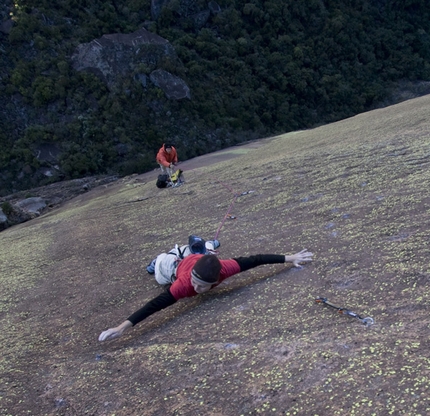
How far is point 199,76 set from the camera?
37.2m

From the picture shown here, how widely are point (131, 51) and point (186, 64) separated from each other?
202 inches

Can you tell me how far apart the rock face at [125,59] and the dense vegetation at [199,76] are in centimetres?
68

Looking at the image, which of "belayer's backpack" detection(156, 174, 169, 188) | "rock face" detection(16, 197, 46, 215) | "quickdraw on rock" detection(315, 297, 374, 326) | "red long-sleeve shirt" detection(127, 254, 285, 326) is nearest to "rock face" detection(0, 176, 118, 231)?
"rock face" detection(16, 197, 46, 215)

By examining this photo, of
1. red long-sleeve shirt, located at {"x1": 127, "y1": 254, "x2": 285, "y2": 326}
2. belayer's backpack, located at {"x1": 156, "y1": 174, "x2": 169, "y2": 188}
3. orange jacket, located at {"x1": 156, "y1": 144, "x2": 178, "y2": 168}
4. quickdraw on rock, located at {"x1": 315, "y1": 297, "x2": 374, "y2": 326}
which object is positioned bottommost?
quickdraw on rock, located at {"x1": 315, "y1": 297, "x2": 374, "y2": 326}

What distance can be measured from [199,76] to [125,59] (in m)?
6.75

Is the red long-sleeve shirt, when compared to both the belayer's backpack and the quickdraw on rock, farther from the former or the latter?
the belayer's backpack

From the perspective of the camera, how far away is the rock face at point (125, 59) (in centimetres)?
3378

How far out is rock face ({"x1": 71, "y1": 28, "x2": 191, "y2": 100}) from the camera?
111 ft

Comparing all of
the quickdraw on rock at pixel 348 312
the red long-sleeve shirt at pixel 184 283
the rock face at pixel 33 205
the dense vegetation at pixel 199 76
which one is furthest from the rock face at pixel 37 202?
the quickdraw on rock at pixel 348 312

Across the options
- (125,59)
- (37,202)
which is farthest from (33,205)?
(125,59)

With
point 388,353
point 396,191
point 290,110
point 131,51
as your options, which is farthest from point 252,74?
point 388,353

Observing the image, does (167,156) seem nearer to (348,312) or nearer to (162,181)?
(162,181)

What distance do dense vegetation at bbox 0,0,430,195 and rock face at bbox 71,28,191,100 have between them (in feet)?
2.22

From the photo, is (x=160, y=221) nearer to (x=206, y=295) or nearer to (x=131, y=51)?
(x=206, y=295)
